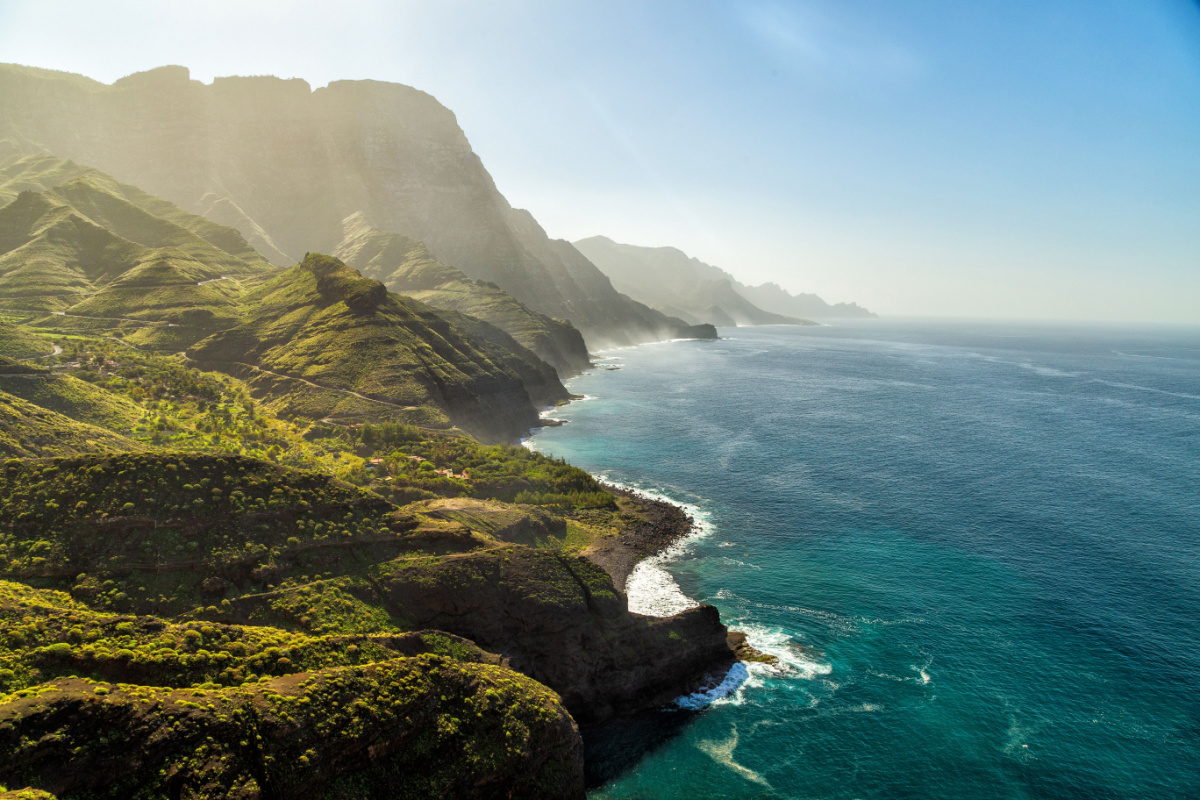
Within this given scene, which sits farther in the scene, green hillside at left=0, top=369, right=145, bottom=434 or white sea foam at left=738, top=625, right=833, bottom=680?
green hillside at left=0, top=369, right=145, bottom=434

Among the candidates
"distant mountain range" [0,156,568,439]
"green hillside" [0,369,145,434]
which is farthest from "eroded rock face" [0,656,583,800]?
"distant mountain range" [0,156,568,439]

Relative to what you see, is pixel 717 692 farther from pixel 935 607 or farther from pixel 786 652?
pixel 935 607

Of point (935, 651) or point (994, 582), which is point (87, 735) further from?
point (994, 582)

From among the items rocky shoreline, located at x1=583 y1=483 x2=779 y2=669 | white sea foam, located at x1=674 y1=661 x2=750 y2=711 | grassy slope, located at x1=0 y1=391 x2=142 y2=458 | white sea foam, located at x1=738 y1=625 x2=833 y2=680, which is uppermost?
grassy slope, located at x1=0 y1=391 x2=142 y2=458

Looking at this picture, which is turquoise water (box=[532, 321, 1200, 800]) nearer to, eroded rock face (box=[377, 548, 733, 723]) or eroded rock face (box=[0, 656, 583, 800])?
eroded rock face (box=[377, 548, 733, 723])

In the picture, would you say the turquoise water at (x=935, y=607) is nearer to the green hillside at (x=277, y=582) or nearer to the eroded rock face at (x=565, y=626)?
the eroded rock face at (x=565, y=626)

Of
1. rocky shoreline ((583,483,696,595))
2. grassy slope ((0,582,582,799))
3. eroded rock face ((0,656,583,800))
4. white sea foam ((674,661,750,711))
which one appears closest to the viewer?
eroded rock face ((0,656,583,800))

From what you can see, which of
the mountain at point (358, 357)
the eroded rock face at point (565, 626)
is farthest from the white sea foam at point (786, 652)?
the mountain at point (358, 357)

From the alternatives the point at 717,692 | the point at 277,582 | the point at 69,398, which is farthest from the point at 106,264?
the point at 717,692
